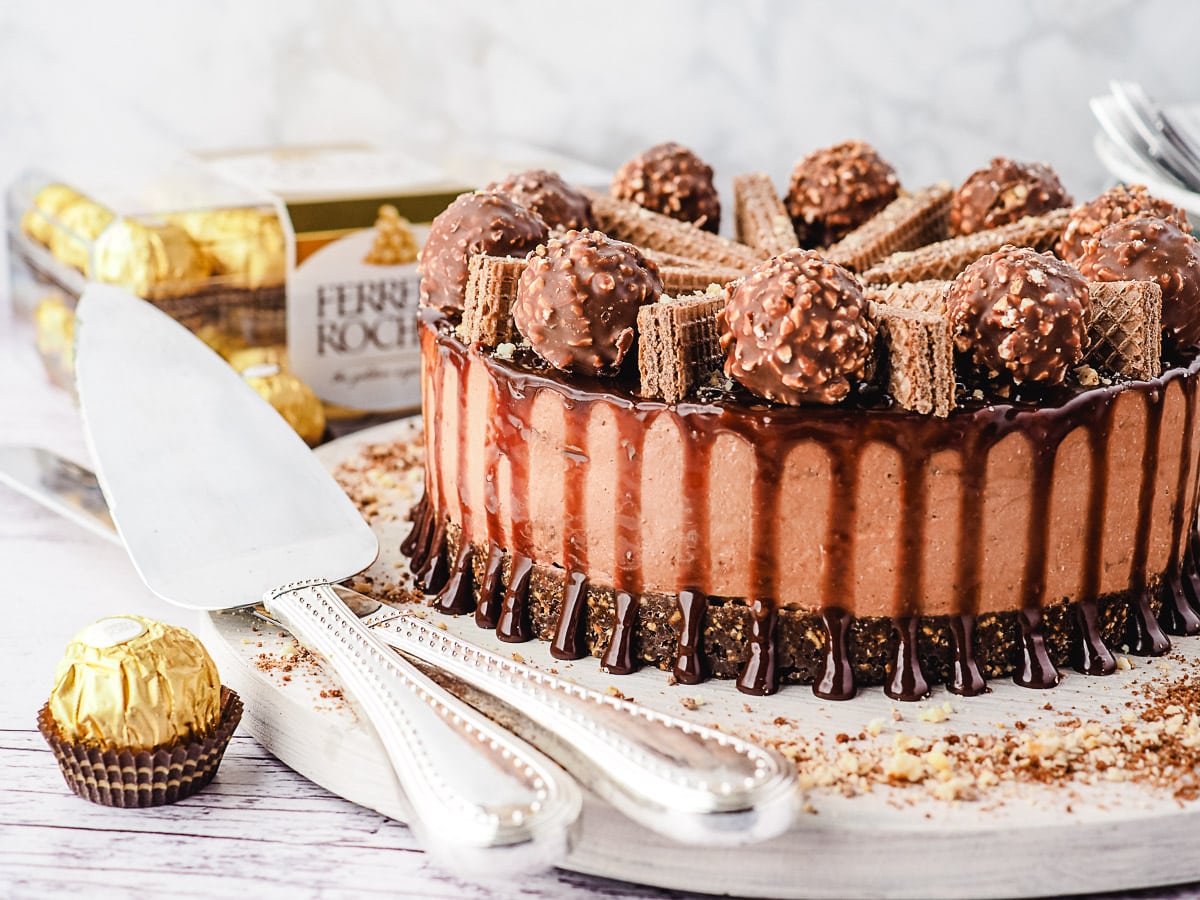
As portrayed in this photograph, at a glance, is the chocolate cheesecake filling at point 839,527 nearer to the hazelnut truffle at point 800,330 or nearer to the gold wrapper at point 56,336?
the hazelnut truffle at point 800,330

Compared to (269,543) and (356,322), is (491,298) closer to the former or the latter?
(269,543)

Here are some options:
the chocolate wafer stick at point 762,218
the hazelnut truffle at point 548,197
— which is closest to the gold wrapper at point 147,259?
the hazelnut truffle at point 548,197

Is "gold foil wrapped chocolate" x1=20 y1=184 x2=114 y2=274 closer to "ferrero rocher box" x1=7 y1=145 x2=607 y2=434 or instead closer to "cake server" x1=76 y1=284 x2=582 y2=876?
"ferrero rocher box" x1=7 y1=145 x2=607 y2=434

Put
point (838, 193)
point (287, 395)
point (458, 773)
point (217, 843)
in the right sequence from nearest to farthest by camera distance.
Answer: point (458, 773) < point (217, 843) < point (838, 193) < point (287, 395)

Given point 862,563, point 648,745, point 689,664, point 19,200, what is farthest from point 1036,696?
point 19,200

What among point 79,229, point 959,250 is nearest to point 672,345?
point 959,250
